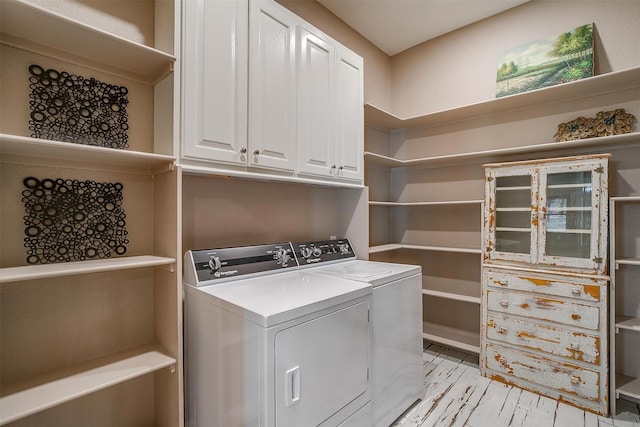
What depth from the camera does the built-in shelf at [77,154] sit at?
109 cm

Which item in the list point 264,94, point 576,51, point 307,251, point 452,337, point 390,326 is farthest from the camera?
point 452,337

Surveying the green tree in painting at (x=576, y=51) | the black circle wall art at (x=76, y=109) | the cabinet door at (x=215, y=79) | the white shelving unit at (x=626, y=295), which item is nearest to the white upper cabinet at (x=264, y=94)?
the cabinet door at (x=215, y=79)

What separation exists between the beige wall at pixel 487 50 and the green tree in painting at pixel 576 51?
10 cm

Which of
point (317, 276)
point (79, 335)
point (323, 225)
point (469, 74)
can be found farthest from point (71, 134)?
point (469, 74)

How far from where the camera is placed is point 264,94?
1.75 meters

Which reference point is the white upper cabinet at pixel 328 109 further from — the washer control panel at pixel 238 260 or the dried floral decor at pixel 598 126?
the dried floral decor at pixel 598 126

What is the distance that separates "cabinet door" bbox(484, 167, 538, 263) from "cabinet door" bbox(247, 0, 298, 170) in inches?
67.0

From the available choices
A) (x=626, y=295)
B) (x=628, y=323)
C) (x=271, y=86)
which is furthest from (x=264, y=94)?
(x=626, y=295)

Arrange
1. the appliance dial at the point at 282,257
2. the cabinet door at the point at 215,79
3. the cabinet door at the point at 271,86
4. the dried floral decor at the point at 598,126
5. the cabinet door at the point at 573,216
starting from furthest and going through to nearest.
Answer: the dried floral decor at the point at 598,126 < the cabinet door at the point at 573,216 < the appliance dial at the point at 282,257 < the cabinet door at the point at 271,86 < the cabinet door at the point at 215,79

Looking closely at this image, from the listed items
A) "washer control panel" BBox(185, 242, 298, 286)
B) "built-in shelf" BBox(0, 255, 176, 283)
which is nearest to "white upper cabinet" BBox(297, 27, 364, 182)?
"washer control panel" BBox(185, 242, 298, 286)

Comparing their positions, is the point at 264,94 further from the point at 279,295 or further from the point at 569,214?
the point at 569,214

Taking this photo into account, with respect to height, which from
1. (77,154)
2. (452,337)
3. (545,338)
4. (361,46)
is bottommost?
(452,337)

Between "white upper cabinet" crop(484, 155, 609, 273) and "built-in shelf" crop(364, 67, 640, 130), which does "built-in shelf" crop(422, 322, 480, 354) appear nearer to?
"white upper cabinet" crop(484, 155, 609, 273)

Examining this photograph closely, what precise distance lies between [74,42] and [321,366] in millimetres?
1756
